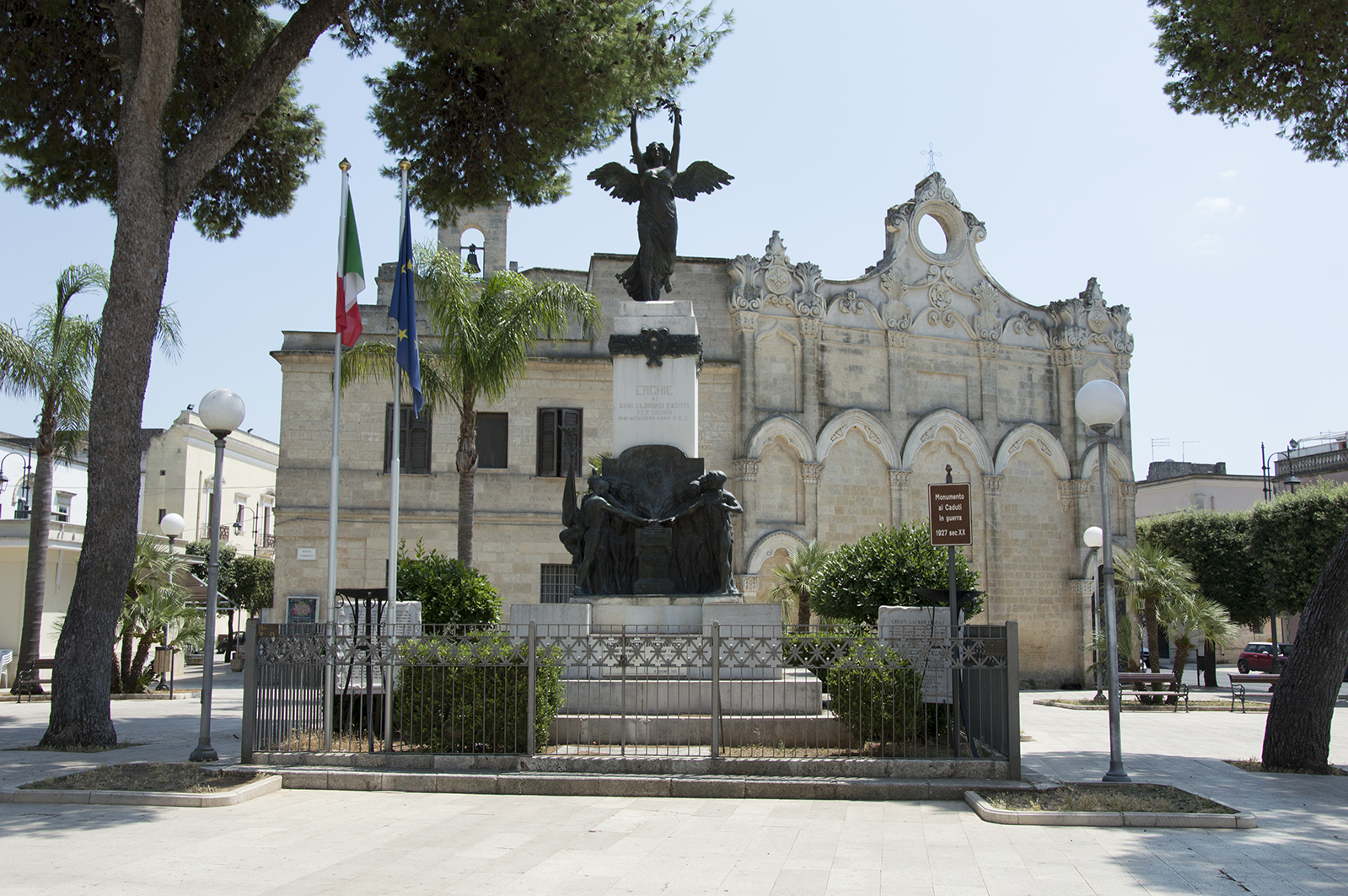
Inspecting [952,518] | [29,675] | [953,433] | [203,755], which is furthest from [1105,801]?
[953,433]

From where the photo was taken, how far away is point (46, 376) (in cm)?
1995

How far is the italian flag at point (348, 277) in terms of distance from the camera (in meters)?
12.9

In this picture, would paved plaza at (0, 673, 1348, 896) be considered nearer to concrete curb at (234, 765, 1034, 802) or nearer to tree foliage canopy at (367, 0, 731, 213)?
concrete curb at (234, 765, 1034, 802)

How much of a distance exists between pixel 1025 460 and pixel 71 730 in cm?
2591

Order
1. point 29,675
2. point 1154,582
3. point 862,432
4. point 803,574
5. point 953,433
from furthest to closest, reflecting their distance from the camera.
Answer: point 953,433 → point 862,432 → point 1154,582 → point 803,574 → point 29,675

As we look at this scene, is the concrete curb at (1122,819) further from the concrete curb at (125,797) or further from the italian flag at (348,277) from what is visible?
the italian flag at (348,277)

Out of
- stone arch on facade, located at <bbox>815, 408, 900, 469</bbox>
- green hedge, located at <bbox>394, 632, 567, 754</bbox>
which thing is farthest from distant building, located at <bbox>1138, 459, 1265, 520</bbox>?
green hedge, located at <bbox>394, 632, 567, 754</bbox>

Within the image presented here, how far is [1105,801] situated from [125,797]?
311 inches

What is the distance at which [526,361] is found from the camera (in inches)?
1067

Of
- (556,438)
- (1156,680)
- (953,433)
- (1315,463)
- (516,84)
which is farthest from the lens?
(1315,463)

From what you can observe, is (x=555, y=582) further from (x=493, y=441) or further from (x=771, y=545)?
(x=771, y=545)

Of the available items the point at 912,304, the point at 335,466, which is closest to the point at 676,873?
the point at 335,466

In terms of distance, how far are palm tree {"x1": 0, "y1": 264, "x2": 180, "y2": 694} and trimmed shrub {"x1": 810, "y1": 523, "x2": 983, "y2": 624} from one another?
1448 centimetres

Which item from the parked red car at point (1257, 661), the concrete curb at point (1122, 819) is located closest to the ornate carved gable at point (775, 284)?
the concrete curb at point (1122, 819)
